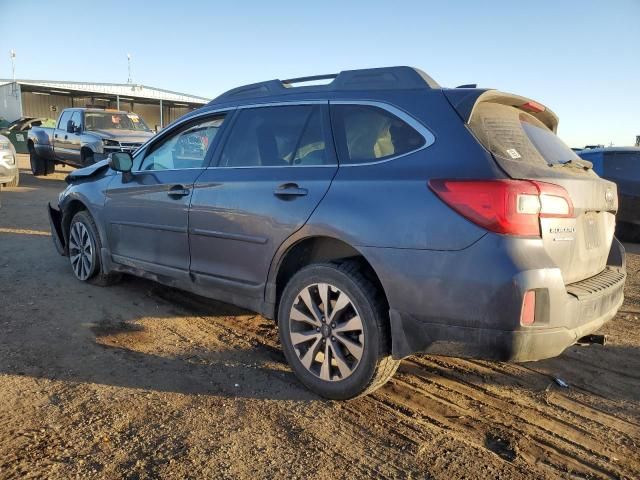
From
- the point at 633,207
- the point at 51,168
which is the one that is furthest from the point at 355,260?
the point at 51,168

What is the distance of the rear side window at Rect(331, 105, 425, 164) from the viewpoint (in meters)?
2.83

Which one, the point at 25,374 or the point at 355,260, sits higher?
the point at 355,260

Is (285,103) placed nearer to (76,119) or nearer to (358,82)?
(358,82)

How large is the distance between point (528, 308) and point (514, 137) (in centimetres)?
102

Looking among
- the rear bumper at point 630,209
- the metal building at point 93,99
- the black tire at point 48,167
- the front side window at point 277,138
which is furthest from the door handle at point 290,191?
the metal building at point 93,99

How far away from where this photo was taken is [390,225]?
2658 mm

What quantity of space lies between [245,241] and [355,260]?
32.9 inches

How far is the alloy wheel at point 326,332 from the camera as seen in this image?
2873 millimetres

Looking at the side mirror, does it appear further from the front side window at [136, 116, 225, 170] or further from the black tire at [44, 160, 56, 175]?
the black tire at [44, 160, 56, 175]

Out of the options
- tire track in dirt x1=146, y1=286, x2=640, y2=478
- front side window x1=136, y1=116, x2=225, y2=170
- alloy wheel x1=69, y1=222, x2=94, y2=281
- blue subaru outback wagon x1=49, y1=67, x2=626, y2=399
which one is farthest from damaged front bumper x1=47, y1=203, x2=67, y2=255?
tire track in dirt x1=146, y1=286, x2=640, y2=478

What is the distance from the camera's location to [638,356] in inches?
150

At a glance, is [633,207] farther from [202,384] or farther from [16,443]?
[16,443]

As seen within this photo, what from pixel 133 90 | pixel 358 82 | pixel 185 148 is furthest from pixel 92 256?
pixel 133 90

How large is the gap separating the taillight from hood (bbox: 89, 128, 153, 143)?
11.3 m
